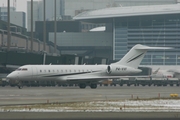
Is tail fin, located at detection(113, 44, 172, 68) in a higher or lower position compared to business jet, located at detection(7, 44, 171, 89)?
higher

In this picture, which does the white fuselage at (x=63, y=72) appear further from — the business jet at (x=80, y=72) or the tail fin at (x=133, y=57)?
the tail fin at (x=133, y=57)

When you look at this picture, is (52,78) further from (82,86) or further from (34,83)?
(34,83)

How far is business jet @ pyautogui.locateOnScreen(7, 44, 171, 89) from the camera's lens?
88.9 m

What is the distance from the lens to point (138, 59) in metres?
98.8

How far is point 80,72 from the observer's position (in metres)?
93.4

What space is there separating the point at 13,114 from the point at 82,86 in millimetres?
52332

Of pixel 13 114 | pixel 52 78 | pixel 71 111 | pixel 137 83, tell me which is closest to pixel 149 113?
pixel 71 111

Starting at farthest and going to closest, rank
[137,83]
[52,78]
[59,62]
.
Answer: [59,62], [137,83], [52,78]

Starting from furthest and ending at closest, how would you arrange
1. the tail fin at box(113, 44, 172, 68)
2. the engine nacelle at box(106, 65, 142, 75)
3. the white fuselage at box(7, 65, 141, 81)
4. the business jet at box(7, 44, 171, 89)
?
1. the tail fin at box(113, 44, 172, 68)
2. the engine nacelle at box(106, 65, 142, 75)
3. the business jet at box(7, 44, 171, 89)
4. the white fuselage at box(7, 65, 141, 81)

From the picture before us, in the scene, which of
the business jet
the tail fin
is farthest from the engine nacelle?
the tail fin

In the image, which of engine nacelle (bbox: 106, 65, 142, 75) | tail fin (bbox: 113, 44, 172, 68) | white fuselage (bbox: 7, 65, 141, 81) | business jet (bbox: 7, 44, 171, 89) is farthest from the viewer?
tail fin (bbox: 113, 44, 172, 68)

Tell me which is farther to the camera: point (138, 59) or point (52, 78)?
point (138, 59)

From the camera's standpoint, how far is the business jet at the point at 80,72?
88875 mm

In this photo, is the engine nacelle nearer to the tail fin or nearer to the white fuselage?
the white fuselage
